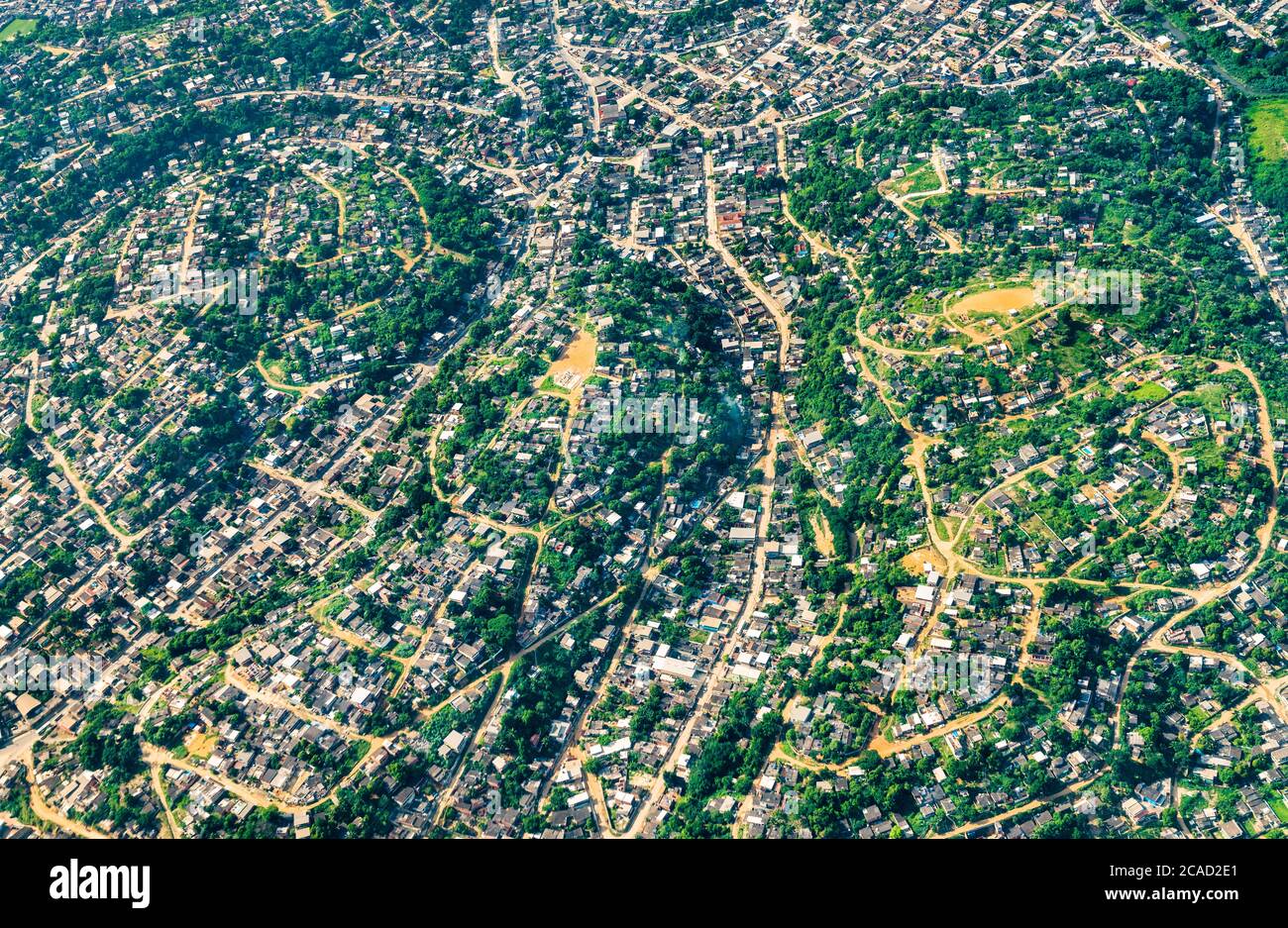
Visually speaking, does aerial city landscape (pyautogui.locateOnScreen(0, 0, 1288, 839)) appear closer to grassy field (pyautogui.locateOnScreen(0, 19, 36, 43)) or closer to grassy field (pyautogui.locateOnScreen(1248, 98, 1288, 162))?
grassy field (pyautogui.locateOnScreen(1248, 98, 1288, 162))

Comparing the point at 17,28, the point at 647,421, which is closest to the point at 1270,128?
the point at 647,421

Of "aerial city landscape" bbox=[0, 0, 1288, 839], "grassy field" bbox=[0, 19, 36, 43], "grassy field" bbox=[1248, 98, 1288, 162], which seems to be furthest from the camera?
"grassy field" bbox=[0, 19, 36, 43]

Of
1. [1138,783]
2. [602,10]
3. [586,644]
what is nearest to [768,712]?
[586,644]

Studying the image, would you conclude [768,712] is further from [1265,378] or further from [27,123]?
[27,123]

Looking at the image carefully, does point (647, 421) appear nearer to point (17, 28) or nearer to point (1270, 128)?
point (1270, 128)

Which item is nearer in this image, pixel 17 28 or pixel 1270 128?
pixel 1270 128

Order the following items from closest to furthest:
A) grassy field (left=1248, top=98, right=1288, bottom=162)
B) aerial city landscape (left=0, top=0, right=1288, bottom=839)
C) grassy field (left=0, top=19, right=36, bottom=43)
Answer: aerial city landscape (left=0, top=0, right=1288, bottom=839) < grassy field (left=1248, top=98, right=1288, bottom=162) < grassy field (left=0, top=19, right=36, bottom=43)

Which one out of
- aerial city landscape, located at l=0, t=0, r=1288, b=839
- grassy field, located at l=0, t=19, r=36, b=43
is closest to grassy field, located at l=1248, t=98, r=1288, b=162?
aerial city landscape, located at l=0, t=0, r=1288, b=839
